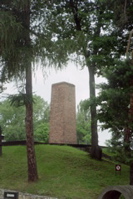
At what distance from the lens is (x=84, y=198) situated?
916 centimetres

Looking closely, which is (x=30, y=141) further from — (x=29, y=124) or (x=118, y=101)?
(x=118, y=101)

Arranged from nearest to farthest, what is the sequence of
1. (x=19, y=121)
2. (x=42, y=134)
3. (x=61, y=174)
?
(x=61, y=174) → (x=42, y=134) → (x=19, y=121)

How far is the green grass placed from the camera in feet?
32.4

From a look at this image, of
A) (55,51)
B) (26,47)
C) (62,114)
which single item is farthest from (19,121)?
(55,51)

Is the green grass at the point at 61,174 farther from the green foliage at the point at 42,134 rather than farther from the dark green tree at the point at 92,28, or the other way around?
the green foliage at the point at 42,134

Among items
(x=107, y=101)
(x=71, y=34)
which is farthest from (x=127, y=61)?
(x=71, y=34)

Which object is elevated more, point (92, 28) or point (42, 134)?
point (92, 28)

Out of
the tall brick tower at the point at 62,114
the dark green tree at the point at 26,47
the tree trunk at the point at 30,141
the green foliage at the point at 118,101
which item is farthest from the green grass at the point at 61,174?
the tall brick tower at the point at 62,114

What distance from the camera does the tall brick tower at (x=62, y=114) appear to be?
20.2 m

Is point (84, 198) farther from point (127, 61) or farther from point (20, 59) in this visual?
point (20, 59)

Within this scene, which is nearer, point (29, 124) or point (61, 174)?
point (29, 124)

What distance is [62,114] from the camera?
2027 centimetres

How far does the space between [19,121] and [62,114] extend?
558 inches

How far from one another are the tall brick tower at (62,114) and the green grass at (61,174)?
491 centimetres
